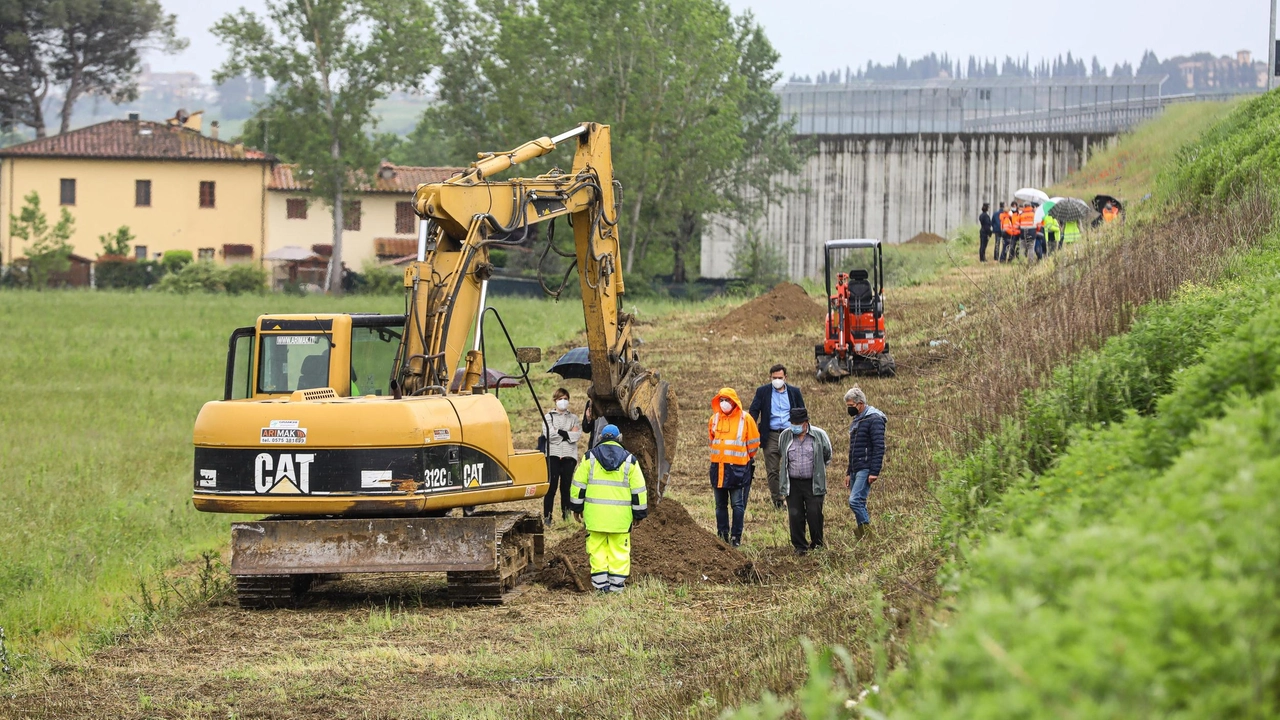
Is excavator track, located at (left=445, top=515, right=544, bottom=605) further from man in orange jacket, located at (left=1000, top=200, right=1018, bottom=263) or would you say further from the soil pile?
the soil pile

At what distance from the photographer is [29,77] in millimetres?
82750

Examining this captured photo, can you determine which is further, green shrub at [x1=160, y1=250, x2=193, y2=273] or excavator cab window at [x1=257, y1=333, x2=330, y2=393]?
green shrub at [x1=160, y1=250, x2=193, y2=273]

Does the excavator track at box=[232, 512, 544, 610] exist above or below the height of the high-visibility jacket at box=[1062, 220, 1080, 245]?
below

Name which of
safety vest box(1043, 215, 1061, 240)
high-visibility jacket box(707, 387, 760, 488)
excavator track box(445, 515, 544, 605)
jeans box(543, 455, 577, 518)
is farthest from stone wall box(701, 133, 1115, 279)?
excavator track box(445, 515, 544, 605)

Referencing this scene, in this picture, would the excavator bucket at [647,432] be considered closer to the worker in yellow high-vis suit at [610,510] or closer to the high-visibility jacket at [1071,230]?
the worker in yellow high-vis suit at [610,510]

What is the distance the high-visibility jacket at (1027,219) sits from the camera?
35.9 meters

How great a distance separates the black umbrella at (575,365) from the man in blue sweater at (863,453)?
12.6ft

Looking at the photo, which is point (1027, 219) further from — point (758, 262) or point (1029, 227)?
point (758, 262)

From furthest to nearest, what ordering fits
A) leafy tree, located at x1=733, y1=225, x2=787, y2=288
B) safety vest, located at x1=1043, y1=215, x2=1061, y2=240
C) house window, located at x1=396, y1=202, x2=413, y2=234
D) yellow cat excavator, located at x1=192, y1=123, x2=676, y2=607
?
house window, located at x1=396, y1=202, x2=413, y2=234 → leafy tree, located at x1=733, y1=225, x2=787, y2=288 → safety vest, located at x1=1043, y1=215, x2=1061, y2=240 → yellow cat excavator, located at x1=192, y1=123, x2=676, y2=607

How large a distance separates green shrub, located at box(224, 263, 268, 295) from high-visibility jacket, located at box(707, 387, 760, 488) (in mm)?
52013

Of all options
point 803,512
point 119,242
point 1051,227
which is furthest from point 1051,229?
point 119,242

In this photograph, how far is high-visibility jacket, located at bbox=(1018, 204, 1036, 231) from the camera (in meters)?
35.9

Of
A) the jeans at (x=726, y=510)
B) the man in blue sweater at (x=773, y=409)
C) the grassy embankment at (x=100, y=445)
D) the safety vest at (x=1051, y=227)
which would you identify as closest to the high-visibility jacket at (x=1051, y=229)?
the safety vest at (x=1051, y=227)

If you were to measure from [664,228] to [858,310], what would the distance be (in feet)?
116
